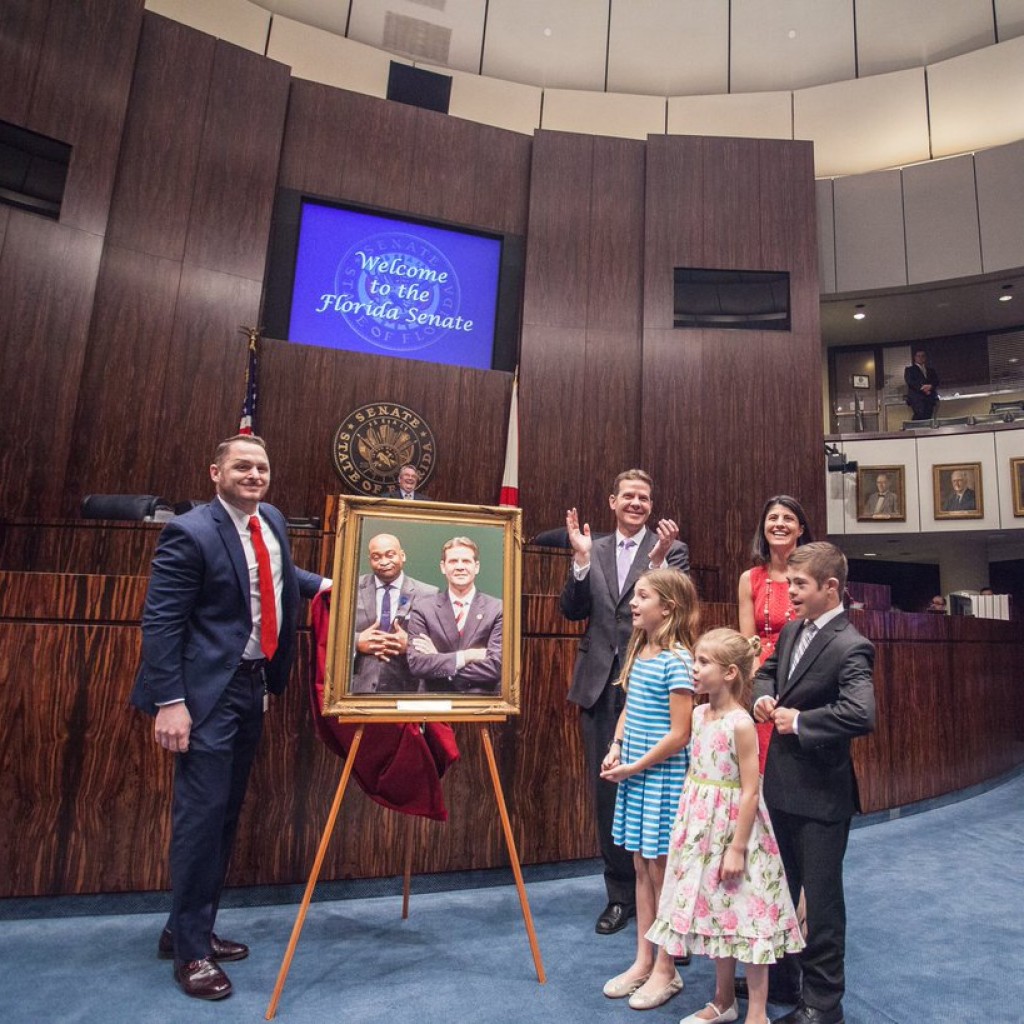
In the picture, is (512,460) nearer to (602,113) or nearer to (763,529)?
(763,529)

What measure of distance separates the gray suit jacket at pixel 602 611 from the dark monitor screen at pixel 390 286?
4.43 meters

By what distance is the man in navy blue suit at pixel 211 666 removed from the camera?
1.94 metres

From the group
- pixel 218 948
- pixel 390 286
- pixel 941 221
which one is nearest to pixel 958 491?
pixel 941 221

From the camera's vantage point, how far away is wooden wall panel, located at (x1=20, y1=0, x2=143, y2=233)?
528 cm

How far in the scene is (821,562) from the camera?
186 cm

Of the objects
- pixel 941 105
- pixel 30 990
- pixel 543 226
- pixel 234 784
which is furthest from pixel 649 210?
pixel 30 990

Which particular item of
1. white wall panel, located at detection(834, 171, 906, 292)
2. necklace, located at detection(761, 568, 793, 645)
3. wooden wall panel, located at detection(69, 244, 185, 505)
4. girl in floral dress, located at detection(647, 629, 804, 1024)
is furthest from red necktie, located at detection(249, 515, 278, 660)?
white wall panel, located at detection(834, 171, 906, 292)

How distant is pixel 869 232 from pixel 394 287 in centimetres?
554

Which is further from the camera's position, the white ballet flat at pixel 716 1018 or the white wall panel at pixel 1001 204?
the white wall panel at pixel 1001 204

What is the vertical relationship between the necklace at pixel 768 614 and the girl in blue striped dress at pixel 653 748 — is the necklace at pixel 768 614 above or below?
above

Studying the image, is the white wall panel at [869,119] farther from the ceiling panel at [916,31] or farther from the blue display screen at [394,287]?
the blue display screen at [394,287]

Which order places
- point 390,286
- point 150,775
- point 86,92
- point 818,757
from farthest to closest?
point 390,286 → point 86,92 → point 150,775 → point 818,757

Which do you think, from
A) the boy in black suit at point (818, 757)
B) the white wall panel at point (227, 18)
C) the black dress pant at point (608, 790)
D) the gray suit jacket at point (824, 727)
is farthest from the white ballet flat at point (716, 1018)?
the white wall panel at point (227, 18)

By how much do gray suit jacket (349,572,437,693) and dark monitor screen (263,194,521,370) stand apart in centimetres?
472
